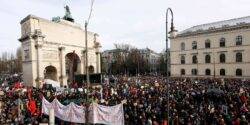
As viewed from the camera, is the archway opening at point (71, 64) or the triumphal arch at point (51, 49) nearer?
the triumphal arch at point (51, 49)

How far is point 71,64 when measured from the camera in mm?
53875

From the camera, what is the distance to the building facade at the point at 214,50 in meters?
57.0

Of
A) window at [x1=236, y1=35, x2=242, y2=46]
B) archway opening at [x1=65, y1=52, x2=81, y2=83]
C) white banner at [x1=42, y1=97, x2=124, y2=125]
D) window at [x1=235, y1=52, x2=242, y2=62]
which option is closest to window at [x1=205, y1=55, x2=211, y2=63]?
window at [x1=235, y1=52, x2=242, y2=62]

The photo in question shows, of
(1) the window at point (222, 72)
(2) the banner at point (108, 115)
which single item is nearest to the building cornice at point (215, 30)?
(1) the window at point (222, 72)

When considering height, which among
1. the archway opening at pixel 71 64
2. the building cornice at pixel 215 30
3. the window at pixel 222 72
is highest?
the building cornice at pixel 215 30

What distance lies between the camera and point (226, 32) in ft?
196

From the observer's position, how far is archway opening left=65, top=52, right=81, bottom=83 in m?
52.7

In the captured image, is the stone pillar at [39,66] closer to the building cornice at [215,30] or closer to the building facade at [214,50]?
the building facade at [214,50]

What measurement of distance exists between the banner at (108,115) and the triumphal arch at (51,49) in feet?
93.5

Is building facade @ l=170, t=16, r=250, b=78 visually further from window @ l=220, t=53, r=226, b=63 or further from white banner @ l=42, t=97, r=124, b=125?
white banner @ l=42, t=97, r=124, b=125

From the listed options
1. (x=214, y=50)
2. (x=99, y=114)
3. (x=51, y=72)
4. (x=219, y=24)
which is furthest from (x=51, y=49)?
(x=219, y=24)

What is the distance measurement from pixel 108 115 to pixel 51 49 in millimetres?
32069

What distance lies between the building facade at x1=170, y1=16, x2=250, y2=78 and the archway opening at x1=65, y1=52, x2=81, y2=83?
24442 millimetres

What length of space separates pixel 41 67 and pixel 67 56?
32.2 feet
